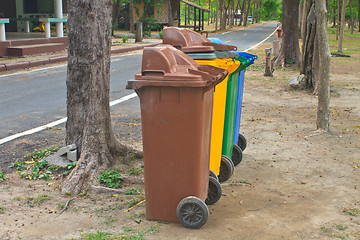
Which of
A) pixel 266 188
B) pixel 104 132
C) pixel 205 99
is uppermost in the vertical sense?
pixel 205 99

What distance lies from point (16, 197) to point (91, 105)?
1229 millimetres

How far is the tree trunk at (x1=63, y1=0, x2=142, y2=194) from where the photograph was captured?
482cm

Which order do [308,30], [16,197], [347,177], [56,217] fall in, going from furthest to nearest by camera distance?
1. [308,30]
2. [347,177]
3. [16,197]
4. [56,217]

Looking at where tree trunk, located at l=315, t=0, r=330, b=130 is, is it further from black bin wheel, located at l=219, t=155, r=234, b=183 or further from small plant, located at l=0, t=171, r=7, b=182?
small plant, located at l=0, t=171, r=7, b=182

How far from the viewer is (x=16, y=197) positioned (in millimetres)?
4258

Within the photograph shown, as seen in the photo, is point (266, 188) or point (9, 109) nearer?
point (266, 188)

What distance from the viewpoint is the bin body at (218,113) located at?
4301 mm

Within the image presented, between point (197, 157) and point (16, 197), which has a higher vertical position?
point (197, 157)

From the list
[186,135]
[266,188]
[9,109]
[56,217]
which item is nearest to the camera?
[186,135]

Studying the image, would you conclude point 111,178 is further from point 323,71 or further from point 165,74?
point 323,71

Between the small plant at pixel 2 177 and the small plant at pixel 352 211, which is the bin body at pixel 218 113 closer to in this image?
the small plant at pixel 352 211

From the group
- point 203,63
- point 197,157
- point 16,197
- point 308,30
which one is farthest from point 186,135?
point 308,30

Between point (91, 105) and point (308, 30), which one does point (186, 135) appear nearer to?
point (91, 105)

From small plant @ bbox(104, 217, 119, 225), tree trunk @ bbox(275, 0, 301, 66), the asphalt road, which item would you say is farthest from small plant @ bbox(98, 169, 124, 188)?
tree trunk @ bbox(275, 0, 301, 66)
